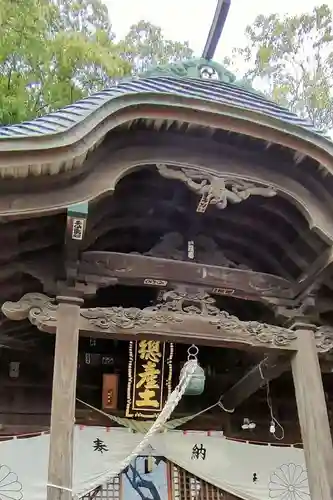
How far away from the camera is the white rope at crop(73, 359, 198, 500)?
4.61 m

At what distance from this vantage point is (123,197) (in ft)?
17.1

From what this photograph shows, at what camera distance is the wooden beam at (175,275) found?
490 centimetres

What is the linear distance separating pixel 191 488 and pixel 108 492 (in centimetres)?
97

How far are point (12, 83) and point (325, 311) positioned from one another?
27.7 feet

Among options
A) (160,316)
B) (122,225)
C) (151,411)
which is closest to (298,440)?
(151,411)

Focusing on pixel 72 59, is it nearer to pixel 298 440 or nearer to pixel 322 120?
pixel 322 120

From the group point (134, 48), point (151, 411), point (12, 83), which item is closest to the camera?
point (151, 411)

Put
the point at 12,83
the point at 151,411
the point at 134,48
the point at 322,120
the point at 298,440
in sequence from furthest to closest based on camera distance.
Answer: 1. the point at 322,120
2. the point at 134,48
3. the point at 12,83
4. the point at 298,440
5. the point at 151,411

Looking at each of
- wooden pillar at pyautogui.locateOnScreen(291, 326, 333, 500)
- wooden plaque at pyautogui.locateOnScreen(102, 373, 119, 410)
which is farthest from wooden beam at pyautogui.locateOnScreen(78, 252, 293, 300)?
wooden plaque at pyautogui.locateOnScreen(102, 373, 119, 410)

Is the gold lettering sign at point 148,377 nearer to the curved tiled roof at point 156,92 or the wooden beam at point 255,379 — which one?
the wooden beam at point 255,379

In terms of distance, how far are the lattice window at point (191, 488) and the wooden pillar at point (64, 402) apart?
8.64 ft

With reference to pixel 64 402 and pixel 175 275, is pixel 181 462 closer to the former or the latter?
pixel 175 275

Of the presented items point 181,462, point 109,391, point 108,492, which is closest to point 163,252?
point 109,391

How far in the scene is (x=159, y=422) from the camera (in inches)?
183
